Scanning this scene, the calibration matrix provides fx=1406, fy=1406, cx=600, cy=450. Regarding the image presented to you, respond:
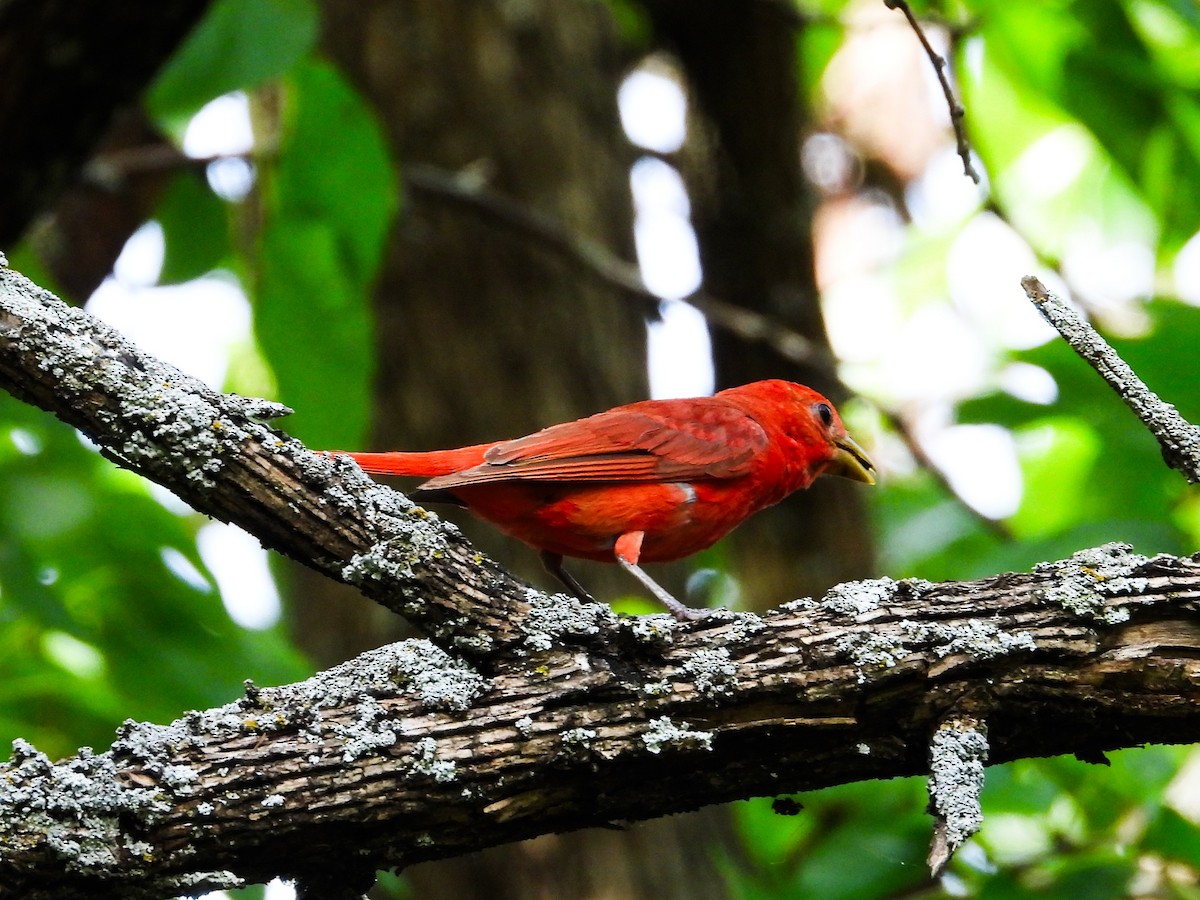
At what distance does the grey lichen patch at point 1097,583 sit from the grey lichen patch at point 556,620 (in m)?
0.84

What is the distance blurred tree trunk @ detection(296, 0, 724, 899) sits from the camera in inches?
249

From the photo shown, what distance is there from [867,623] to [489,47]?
494 centimetres

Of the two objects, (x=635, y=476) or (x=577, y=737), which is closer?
(x=577, y=737)

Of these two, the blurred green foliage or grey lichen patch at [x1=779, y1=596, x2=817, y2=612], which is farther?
the blurred green foliage

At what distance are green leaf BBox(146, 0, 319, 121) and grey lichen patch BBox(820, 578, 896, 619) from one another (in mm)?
2864

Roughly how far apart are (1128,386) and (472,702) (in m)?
1.36

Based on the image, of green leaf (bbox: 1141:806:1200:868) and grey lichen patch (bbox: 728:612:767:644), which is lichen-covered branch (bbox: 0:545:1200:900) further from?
green leaf (bbox: 1141:806:1200:868)

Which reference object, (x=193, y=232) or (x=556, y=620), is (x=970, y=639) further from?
(x=193, y=232)

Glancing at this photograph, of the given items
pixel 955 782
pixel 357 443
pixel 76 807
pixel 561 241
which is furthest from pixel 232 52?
pixel 955 782

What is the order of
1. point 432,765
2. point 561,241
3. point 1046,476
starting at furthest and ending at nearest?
1. point 1046,476
2. point 561,241
3. point 432,765

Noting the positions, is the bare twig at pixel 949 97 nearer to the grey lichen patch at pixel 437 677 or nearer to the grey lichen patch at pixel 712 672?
the grey lichen patch at pixel 712 672

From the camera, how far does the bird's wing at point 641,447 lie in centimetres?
387

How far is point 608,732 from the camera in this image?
252 centimetres

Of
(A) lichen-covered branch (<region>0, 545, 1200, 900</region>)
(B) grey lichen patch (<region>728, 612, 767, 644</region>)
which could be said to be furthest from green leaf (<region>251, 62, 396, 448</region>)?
(B) grey lichen patch (<region>728, 612, 767, 644</region>)
